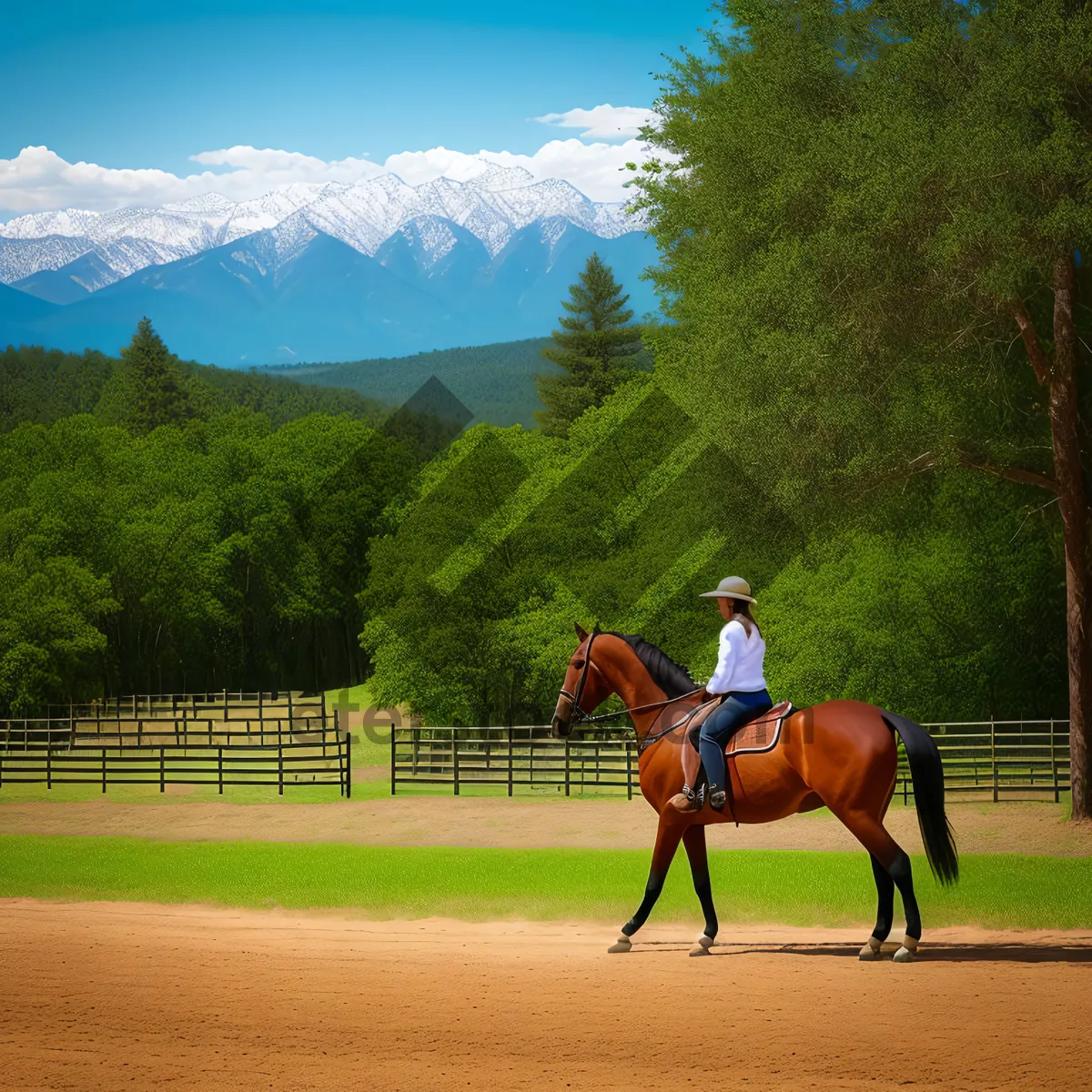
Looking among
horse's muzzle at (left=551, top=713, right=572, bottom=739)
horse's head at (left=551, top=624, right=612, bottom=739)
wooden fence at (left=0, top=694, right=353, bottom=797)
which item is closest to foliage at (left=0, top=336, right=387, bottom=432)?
wooden fence at (left=0, top=694, right=353, bottom=797)

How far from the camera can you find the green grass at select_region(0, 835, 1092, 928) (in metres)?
12.5

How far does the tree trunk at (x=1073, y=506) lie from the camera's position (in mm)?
18844

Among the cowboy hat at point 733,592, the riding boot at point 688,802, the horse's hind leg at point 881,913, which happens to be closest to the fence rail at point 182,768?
the riding boot at point 688,802

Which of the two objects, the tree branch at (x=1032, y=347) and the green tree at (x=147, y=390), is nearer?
the tree branch at (x=1032, y=347)

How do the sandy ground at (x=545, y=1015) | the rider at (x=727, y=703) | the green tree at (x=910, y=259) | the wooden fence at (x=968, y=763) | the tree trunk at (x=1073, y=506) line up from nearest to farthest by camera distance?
1. the sandy ground at (x=545, y=1015)
2. the rider at (x=727, y=703)
3. the green tree at (x=910, y=259)
4. the tree trunk at (x=1073, y=506)
5. the wooden fence at (x=968, y=763)

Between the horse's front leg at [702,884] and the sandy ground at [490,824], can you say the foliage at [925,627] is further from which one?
the horse's front leg at [702,884]

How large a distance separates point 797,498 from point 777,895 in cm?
909

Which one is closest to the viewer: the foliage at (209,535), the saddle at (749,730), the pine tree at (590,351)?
the saddle at (749,730)

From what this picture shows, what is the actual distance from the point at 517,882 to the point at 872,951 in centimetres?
629

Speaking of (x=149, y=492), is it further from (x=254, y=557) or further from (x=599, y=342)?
(x=599, y=342)

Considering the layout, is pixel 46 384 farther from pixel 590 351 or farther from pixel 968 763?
pixel 968 763

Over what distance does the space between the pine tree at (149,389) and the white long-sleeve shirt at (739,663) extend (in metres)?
81.7

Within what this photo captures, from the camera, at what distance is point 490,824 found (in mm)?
21266

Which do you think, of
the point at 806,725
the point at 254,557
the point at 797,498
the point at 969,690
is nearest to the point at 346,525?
the point at 254,557
